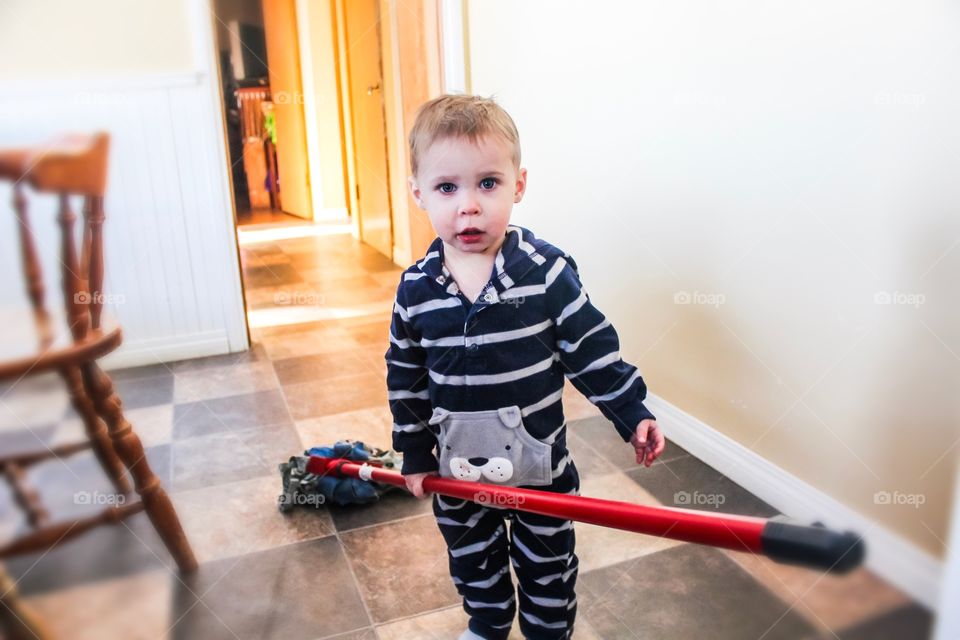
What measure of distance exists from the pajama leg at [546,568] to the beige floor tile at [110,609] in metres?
0.49

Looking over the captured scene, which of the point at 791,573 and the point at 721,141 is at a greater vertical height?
the point at 721,141

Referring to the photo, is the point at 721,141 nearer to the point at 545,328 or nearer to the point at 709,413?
the point at 709,413

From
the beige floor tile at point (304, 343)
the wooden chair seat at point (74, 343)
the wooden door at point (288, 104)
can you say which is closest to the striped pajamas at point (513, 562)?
the wooden chair seat at point (74, 343)

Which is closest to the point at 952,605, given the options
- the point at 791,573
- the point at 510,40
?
the point at 791,573

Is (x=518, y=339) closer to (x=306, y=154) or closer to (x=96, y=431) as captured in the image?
(x=96, y=431)

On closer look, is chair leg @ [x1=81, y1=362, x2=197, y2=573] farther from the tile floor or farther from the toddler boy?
the toddler boy

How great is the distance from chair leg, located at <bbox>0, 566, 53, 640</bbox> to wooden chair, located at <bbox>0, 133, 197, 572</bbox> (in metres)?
0.04

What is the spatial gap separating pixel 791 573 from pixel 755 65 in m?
0.72

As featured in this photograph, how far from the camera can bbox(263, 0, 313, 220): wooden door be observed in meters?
4.13

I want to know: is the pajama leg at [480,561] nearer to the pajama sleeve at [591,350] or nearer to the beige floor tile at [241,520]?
the pajama sleeve at [591,350]

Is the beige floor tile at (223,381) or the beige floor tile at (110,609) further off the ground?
the beige floor tile at (110,609)

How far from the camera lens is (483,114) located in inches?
27.7

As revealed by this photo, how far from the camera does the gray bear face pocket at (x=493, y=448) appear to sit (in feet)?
2.46

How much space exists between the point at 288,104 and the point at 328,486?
3.46 meters
